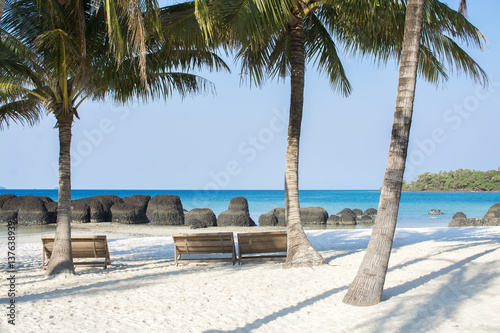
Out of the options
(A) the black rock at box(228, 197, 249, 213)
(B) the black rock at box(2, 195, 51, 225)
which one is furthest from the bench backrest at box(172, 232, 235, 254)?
(B) the black rock at box(2, 195, 51, 225)

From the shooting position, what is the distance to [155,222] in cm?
2412

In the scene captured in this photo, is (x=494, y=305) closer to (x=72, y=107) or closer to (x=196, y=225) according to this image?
(x=72, y=107)

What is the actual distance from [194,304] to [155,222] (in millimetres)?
19064

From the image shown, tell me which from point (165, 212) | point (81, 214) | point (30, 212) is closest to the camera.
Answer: point (165, 212)

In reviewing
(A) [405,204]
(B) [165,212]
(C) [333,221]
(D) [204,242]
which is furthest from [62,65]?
(A) [405,204]

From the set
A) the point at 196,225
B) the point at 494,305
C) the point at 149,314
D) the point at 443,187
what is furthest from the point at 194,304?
the point at 443,187

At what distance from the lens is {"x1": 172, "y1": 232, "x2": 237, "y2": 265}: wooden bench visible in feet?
29.9

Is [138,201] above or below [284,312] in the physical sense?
above

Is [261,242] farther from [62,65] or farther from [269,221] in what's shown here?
[269,221]

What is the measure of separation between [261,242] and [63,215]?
4.09 m

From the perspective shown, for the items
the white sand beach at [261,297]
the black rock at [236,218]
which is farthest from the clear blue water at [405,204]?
the white sand beach at [261,297]

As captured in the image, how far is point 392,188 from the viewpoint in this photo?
207 inches

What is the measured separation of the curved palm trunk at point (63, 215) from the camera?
7.99 metres

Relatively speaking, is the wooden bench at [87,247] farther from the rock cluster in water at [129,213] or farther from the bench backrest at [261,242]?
the rock cluster in water at [129,213]
